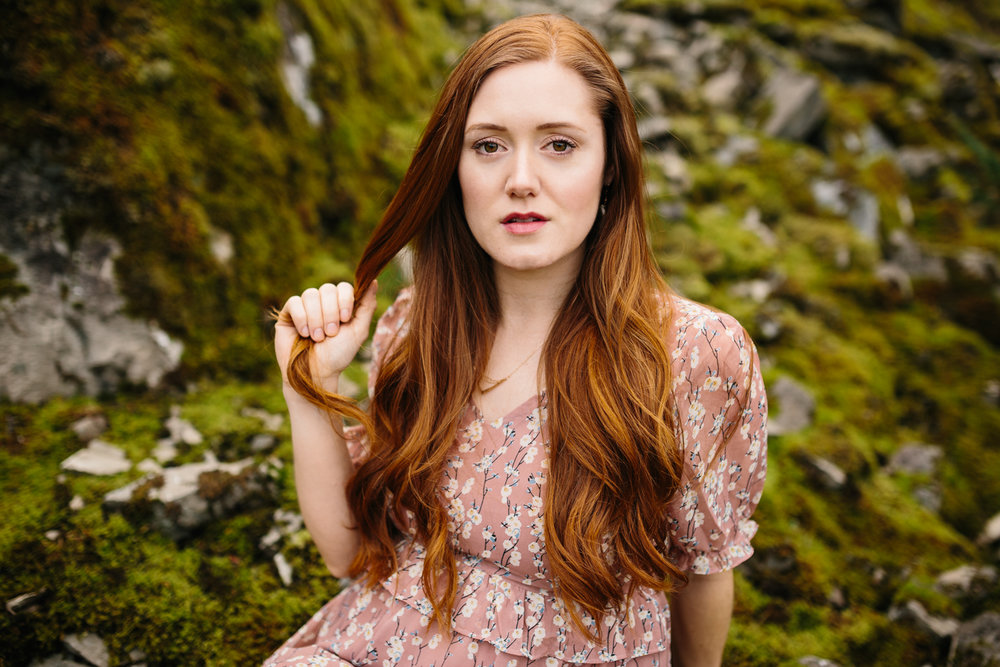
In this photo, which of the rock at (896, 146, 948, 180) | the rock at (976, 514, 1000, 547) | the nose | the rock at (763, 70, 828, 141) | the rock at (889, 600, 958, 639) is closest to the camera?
the nose

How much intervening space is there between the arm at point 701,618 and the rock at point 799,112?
8016 millimetres

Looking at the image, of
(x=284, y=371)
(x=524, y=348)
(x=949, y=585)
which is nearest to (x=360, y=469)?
(x=284, y=371)

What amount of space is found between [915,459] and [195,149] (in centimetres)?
542

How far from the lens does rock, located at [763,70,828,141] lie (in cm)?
857

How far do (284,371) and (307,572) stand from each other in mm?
1326

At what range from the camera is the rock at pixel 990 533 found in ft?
13.4

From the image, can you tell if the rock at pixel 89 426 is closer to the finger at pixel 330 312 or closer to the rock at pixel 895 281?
the finger at pixel 330 312

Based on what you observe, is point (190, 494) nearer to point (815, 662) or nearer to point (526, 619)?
point (526, 619)

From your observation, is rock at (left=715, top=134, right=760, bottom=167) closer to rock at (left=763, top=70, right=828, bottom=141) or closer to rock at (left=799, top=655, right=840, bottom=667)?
rock at (left=763, top=70, right=828, bottom=141)

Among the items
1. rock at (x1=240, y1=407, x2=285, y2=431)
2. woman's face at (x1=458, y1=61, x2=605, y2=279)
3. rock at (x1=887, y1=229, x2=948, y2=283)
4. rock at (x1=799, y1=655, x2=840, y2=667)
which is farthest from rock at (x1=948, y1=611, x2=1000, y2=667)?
rock at (x1=887, y1=229, x2=948, y2=283)

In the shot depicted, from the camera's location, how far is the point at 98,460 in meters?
2.92

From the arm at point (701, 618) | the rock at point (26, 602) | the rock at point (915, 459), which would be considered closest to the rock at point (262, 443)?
the rock at point (26, 602)

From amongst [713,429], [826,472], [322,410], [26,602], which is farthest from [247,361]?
[826,472]

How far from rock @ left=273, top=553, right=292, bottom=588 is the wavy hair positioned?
31.8 inches
